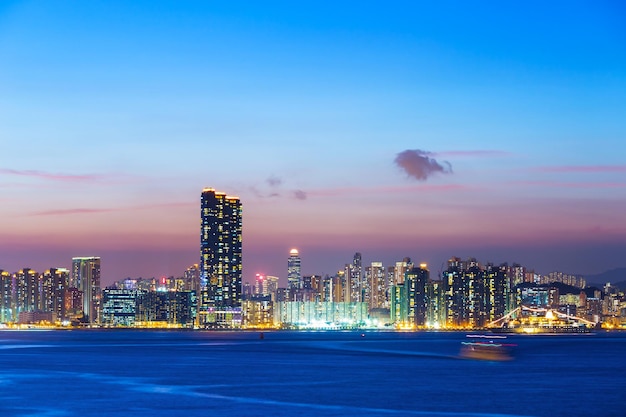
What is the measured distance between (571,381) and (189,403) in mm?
38283

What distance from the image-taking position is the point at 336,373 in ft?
337

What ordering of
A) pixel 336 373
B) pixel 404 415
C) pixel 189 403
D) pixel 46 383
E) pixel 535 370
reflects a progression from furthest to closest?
pixel 535 370 → pixel 336 373 → pixel 46 383 → pixel 189 403 → pixel 404 415

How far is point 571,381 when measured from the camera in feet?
308

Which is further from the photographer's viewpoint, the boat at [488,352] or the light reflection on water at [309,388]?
the boat at [488,352]

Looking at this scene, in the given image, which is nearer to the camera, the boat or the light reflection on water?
the light reflection on water

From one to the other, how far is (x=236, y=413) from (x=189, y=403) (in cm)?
671

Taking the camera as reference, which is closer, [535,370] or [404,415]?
[404,415]

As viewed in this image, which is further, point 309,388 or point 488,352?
point 488,352

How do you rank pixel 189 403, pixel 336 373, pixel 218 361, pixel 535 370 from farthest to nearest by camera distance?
1. pixel 218 361
2. pixel 535 370
3. pixel 336 373
4. pixel 189 403

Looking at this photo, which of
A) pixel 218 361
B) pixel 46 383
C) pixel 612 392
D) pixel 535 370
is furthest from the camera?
pixel 218 361

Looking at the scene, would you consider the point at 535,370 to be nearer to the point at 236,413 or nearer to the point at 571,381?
the point at 571,381

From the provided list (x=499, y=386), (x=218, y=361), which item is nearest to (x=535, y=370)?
(x=499, y=386)

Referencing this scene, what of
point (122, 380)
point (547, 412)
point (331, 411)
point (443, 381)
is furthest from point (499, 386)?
point (122, 380)

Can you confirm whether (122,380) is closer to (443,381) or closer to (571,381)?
(443,381)
